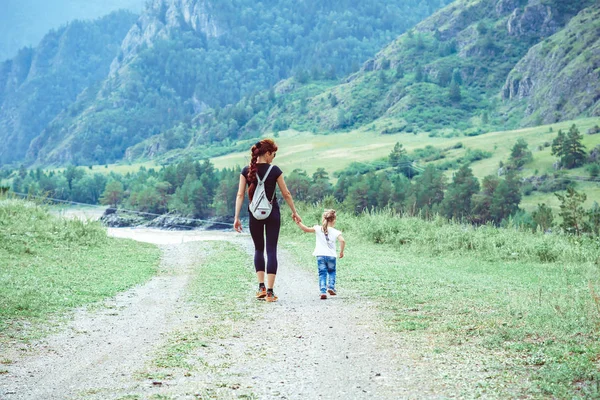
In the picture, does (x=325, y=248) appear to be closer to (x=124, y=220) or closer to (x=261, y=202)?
(x=261, y=202)

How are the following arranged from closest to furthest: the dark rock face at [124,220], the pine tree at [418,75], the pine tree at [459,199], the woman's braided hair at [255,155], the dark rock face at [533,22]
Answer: the woman's braided hair at [255,155], the pine tree at [459,199], the dark rock face at [124,220], the pine tree at [418,75], the dark rock face at [533,22]

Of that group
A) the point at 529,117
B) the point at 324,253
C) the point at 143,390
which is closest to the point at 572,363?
the point at 143,390

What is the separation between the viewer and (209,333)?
7.98 meters

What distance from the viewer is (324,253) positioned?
35.4ft

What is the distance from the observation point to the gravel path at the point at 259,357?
18.7ft

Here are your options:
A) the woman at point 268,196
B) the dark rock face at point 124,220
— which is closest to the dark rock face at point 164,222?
the dark rock face at point 124,220

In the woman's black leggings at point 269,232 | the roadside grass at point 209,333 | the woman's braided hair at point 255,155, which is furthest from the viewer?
the woman's black leggings at point 269,232

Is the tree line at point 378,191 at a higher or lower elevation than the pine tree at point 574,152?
lower

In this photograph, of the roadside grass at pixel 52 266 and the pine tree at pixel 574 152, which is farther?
the pine tree at pixel 574 152

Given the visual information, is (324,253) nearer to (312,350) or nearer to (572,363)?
(312,350)

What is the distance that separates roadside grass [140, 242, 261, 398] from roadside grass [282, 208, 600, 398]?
1902mm

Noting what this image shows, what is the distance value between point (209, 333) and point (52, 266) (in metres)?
7.72

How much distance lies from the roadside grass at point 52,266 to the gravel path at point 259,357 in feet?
2.02

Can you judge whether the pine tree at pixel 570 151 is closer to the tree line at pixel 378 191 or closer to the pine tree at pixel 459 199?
the tree line at pixel 378 191
